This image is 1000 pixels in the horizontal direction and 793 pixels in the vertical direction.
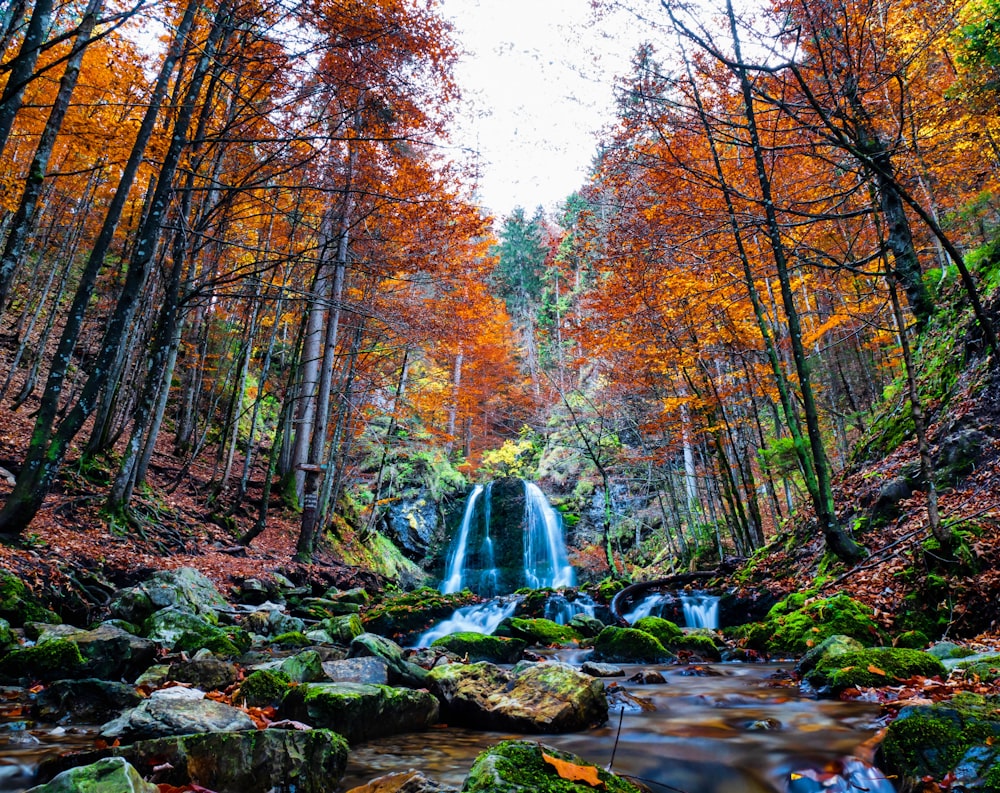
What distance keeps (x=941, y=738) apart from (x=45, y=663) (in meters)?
5.58

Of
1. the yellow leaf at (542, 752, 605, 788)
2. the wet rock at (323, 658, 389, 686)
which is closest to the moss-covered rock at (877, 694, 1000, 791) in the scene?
the yellow leaf at (542, 752, 605, 788)

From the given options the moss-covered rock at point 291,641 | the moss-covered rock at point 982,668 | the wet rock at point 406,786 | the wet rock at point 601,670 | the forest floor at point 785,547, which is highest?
the forest floor at point 785,547

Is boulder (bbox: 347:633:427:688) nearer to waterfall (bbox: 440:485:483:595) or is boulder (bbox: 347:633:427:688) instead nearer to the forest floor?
the forest floor

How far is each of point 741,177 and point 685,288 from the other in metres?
2.12

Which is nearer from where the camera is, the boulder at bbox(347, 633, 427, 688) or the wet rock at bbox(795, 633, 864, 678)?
the wet rock at bbox(795, 633, 864, 678)

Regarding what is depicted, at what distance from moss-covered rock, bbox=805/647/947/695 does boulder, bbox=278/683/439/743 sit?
3.00m

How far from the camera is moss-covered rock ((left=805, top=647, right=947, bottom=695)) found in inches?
144

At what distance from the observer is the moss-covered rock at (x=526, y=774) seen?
6.28 ft

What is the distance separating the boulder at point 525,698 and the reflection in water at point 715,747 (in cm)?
11

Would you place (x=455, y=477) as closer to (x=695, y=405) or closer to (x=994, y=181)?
(x=695, y=405)

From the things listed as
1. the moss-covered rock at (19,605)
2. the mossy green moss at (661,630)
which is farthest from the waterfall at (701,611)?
the moss-covered rock at (19,605)

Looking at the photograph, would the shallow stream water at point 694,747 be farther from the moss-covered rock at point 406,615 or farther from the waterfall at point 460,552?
the waterfall at point 460,552

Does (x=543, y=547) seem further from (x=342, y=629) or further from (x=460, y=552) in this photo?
(x=342, y=629)

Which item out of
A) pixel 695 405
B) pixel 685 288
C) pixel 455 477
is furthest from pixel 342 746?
pixel 455 477
